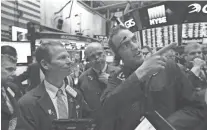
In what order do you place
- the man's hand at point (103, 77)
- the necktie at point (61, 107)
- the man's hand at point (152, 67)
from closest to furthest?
1. the man's hand at point (152, 67)
2. the necktie at point (61, 107)
3. the man's hand at point (103, 77)

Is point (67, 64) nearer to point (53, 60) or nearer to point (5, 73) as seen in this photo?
point (53, 60)

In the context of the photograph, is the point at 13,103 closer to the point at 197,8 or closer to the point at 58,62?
the point at 58,62

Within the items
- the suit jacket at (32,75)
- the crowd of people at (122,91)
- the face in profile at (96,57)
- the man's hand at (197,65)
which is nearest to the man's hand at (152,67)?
the crowd of people at (122,91)

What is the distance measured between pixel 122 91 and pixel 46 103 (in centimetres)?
43

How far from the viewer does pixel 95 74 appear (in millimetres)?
1771

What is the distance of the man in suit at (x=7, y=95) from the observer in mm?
986

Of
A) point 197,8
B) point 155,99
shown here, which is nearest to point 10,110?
point 155,99

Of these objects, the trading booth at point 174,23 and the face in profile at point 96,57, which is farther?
the face in profile at point 96,57

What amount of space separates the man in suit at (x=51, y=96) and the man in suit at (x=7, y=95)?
0.07 metres

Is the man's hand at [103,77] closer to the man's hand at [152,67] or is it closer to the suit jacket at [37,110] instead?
the suit jacket at [37,110]

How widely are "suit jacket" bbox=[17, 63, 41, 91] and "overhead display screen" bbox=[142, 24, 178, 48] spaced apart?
65cm

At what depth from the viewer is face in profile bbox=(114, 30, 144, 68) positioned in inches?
39.5

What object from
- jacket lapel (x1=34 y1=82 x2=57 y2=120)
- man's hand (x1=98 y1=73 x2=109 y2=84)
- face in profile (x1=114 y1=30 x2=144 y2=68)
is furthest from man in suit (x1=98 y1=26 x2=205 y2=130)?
man's hand (x1=98 y1=73 x2=109 y2=84)

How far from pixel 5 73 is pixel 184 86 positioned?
781 mm
